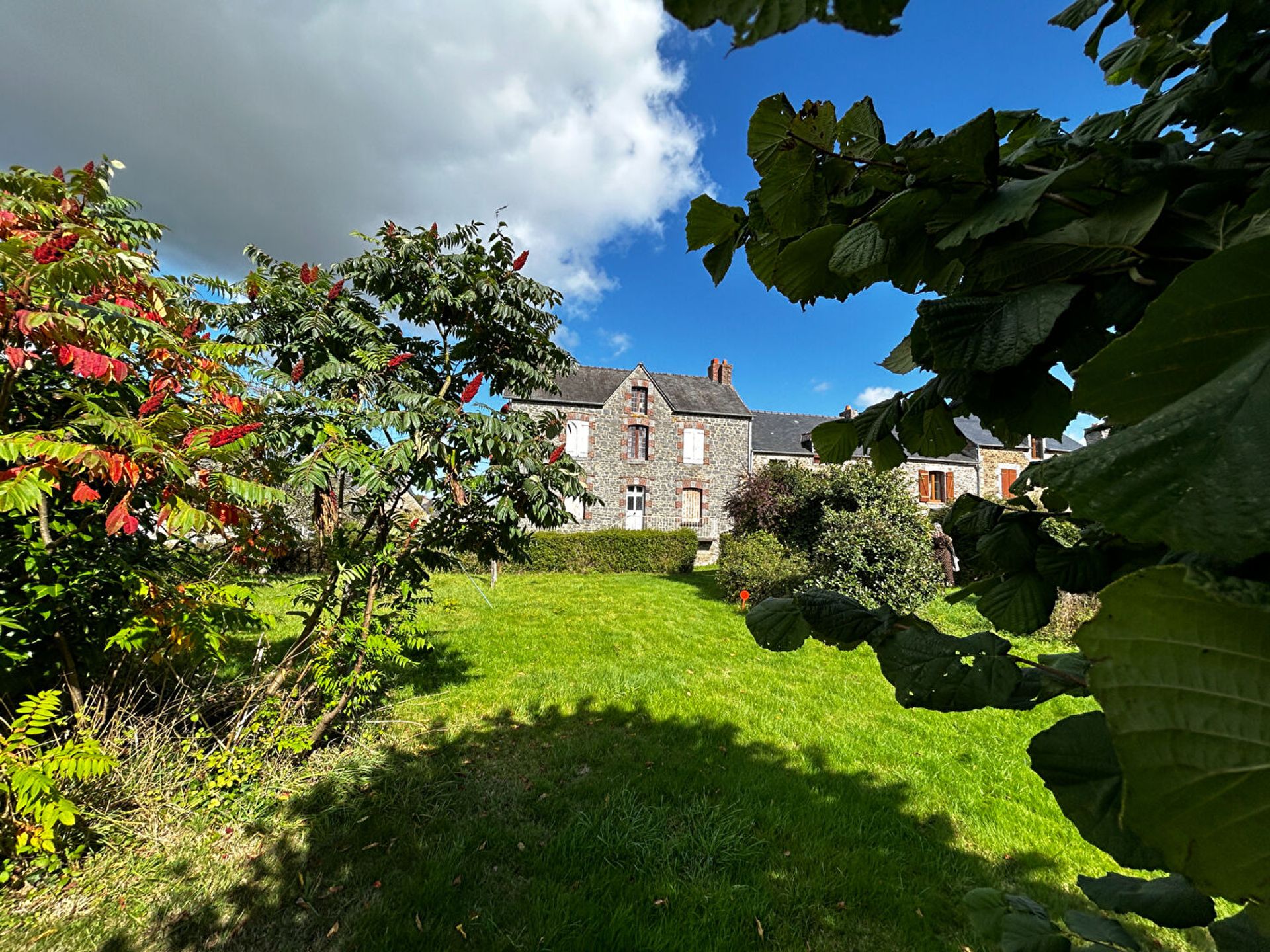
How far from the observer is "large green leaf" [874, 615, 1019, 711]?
0.80m

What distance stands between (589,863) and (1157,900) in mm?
2989

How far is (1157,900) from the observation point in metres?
0.84

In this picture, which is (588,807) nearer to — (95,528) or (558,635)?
(95,528)

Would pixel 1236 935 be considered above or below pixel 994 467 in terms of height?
below

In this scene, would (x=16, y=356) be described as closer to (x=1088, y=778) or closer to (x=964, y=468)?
(x=1088, y=778)

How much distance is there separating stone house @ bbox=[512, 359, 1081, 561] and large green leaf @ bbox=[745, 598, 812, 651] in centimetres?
2151

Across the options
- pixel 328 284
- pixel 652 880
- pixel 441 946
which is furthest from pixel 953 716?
pixel 328 284

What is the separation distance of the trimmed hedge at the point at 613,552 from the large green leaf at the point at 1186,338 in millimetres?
17494

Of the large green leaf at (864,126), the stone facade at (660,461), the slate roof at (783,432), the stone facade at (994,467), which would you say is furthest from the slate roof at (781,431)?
the large green leaf at (864,126)

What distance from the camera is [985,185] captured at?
685 millimetres

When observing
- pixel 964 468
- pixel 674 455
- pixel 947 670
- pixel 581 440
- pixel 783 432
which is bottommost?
pixel 947 670

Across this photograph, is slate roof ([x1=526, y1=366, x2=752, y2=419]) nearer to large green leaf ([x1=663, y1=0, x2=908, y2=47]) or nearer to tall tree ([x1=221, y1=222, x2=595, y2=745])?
tall tree ([x1=221, y1=222, x2=595, y2=745])

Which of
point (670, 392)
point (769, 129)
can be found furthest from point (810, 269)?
point (670, 392)

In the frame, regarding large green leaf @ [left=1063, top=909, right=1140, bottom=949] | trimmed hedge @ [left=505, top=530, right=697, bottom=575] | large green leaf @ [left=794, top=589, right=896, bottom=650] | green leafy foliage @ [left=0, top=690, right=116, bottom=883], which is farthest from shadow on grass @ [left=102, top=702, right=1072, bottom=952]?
trimmed hedge @ [left=505, top=530, right=697, bottom=575]
